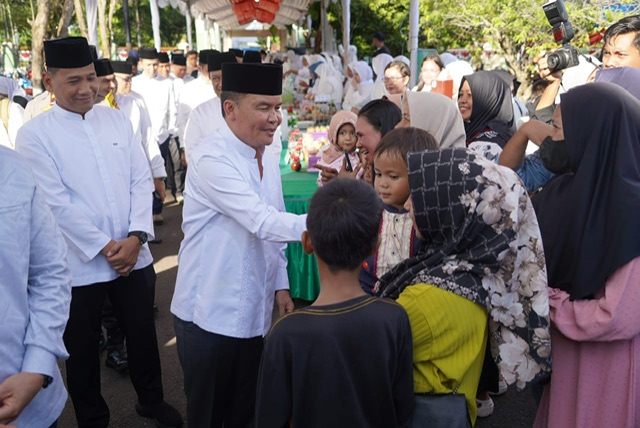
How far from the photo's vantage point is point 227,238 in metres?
2.21

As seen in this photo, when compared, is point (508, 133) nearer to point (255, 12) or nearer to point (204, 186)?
point (204, 186)

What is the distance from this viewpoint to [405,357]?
1.48 meters

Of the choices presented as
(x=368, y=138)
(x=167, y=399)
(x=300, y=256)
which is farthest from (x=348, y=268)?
(x=300, y=256)

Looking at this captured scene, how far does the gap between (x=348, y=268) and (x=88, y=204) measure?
5.67 feet

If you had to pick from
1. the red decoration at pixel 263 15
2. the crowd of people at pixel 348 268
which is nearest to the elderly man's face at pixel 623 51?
the crowd of people at pixel 348 268

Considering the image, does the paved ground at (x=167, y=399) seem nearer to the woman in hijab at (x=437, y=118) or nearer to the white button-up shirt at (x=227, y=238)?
the white button-up shirt at (x=227, y=238)

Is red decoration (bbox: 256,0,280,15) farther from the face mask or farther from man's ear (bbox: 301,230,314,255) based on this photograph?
man's ear (bbox: 301,230,314,255)

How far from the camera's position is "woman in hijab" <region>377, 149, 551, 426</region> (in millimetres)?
1530

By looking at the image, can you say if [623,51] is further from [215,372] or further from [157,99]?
[157,99]

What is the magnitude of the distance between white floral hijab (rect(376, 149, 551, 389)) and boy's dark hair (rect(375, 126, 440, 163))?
422mm

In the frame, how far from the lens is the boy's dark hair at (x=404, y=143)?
2.05m

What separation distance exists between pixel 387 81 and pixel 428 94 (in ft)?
12.0

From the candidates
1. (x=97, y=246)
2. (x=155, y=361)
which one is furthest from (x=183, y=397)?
(x=97, y=246)

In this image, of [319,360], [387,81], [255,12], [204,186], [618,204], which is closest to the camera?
[319,360]
